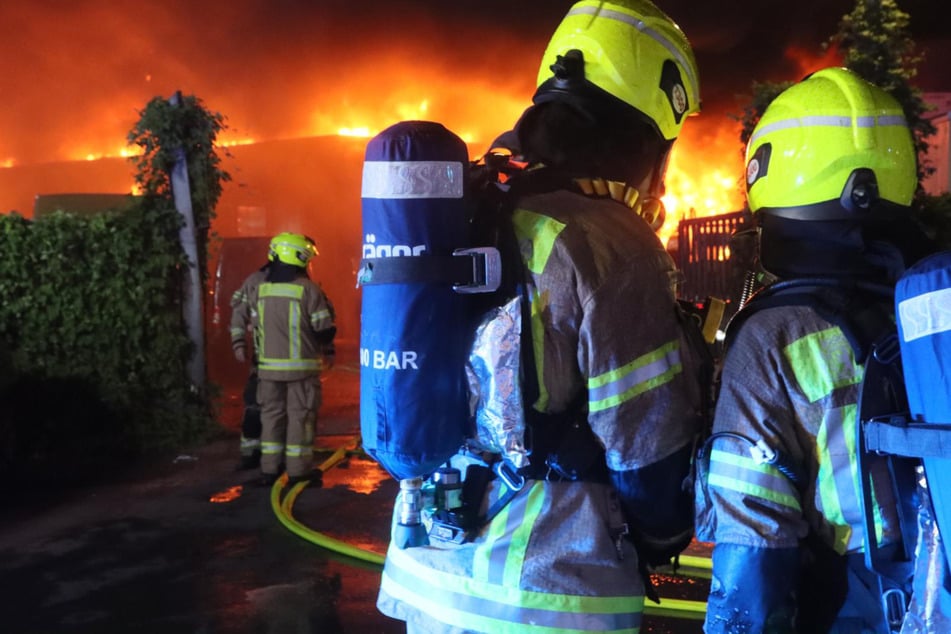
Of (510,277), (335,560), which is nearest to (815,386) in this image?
(510,277)

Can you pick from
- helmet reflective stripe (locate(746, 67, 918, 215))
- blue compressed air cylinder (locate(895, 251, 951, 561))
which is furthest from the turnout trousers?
blue compressed air cylinder (locate(895, 251, 951, 561))

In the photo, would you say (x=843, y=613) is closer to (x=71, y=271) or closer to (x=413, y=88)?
(x=71, y=271)

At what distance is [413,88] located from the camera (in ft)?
94.0

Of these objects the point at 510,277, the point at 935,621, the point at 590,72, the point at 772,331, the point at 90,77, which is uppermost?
the point at 90,77

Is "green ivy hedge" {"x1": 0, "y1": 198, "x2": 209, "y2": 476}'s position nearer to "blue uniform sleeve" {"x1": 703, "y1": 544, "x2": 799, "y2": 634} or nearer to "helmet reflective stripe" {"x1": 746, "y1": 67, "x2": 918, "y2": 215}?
"helmet reflective stripe" {"x1": 746, "y1": 67, "x2": 918, "y2": 215}

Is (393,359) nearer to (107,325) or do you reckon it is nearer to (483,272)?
(483,272)

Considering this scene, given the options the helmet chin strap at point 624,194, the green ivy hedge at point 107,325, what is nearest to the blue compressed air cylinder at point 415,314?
the helmet chin strap at point 624,194

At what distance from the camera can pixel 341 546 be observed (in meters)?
5.16

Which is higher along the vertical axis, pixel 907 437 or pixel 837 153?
pixel 837 153

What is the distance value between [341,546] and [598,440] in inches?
148

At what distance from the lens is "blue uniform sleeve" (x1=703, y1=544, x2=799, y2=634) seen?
1.55 m

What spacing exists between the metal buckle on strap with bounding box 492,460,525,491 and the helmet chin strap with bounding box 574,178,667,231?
25.7 inches

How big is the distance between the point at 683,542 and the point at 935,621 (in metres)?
0.56

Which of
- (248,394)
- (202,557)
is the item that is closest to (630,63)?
(202,557)
